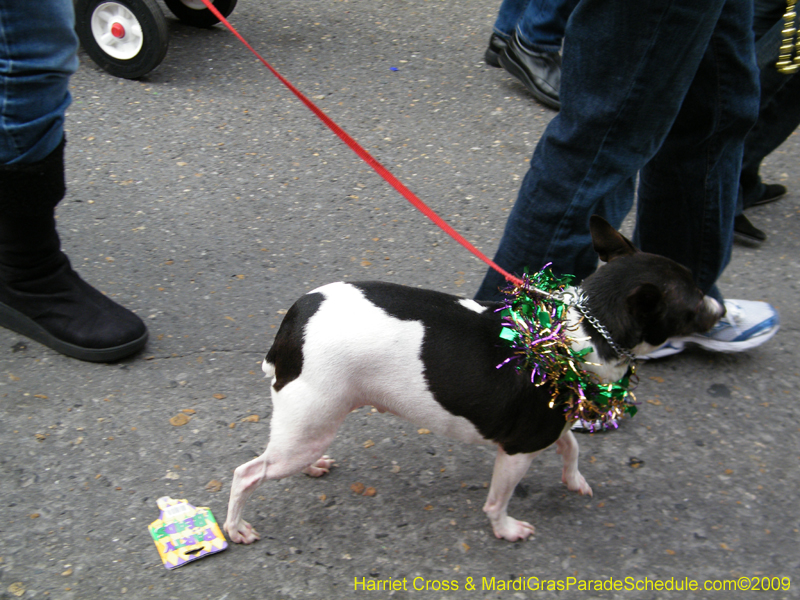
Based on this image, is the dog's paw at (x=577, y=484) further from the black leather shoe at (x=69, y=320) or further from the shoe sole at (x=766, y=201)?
the shoe sole at (x=766, y=201)

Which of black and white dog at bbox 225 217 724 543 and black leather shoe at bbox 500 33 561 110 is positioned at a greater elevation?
black leather shoe at bbox 500 33 561 110

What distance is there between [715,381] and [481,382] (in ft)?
4.89

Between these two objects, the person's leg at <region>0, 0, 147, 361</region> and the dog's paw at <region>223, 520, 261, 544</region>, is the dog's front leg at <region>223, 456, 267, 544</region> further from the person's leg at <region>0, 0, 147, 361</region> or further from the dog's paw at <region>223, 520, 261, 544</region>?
the person's leg at <region>0, 0, 147, 361</region>

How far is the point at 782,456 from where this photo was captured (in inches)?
102

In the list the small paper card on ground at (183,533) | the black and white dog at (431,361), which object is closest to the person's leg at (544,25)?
the black and white dog at (431,361)

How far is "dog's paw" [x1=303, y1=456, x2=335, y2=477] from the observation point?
95.3 inches

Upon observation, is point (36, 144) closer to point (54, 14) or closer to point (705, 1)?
point (54, 14)

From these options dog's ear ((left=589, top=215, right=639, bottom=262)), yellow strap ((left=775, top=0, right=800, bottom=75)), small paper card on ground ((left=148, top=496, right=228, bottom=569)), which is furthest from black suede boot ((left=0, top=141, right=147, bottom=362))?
yellow strap ((left=775, top=0, right=800, bottom=75))

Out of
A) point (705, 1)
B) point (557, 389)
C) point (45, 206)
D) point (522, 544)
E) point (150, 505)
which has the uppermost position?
point (705, 1)

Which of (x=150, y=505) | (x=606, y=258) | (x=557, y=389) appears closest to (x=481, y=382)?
(x=557, y=389)

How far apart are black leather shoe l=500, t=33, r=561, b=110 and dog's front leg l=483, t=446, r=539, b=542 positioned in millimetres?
3436

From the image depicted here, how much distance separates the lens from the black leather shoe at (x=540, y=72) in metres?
4.90

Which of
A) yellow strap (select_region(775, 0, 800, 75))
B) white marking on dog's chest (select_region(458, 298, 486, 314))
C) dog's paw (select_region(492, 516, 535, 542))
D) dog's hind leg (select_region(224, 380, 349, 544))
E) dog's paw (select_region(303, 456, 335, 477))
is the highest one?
yellow strap (select_region(775, 0, 800, 75))

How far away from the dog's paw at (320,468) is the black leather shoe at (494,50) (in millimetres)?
3838
